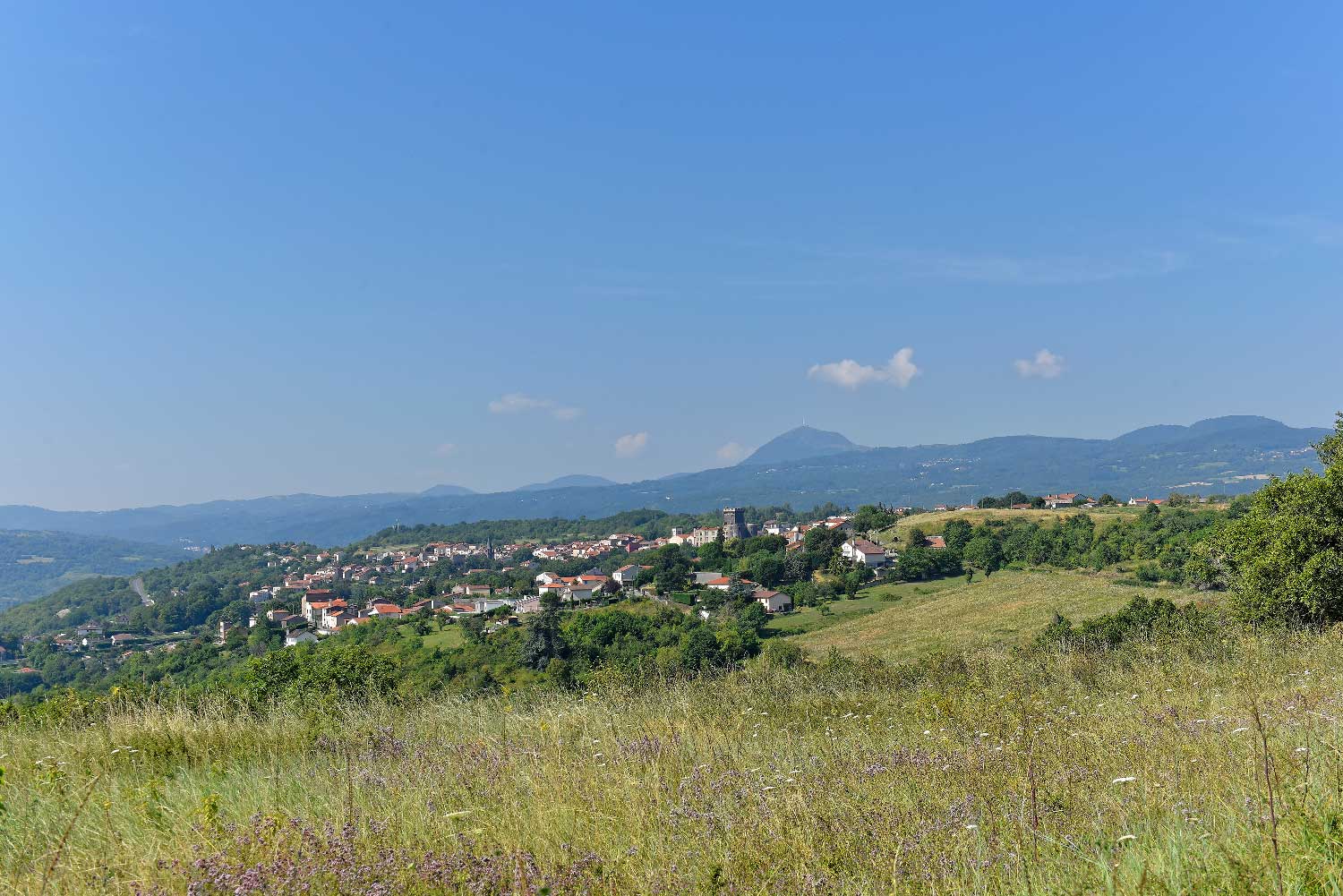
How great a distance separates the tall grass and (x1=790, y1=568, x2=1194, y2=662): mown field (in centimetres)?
3560

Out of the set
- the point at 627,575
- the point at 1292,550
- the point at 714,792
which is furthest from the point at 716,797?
the point at 627,575

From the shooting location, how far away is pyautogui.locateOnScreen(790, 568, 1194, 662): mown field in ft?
169

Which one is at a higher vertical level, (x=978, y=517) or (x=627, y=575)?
(x=978, y=517)

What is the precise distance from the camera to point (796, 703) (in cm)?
796

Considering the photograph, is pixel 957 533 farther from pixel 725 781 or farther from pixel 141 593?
pixel 141 593

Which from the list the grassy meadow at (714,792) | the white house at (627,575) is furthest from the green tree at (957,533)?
the grassy meadow at (714,792)

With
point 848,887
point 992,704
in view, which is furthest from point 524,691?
point 848,887

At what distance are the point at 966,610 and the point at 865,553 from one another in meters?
46.2

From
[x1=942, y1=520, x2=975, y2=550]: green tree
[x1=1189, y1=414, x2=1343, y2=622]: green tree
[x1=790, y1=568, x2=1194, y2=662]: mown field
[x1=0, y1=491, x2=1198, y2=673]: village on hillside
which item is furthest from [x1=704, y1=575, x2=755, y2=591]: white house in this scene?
[x1=1189, y1=414, x2=1343, y2=622]: green tree

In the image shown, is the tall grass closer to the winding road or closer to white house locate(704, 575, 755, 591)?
white house locate(704, 575, 755, 591)

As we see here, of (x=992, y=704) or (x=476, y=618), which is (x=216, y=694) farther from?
(x=476, y=618)

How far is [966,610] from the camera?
215 ft

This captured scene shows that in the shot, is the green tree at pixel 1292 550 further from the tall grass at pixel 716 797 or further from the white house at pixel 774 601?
the white house at pixel 774 601

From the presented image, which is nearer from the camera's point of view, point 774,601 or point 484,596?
point 774,601
